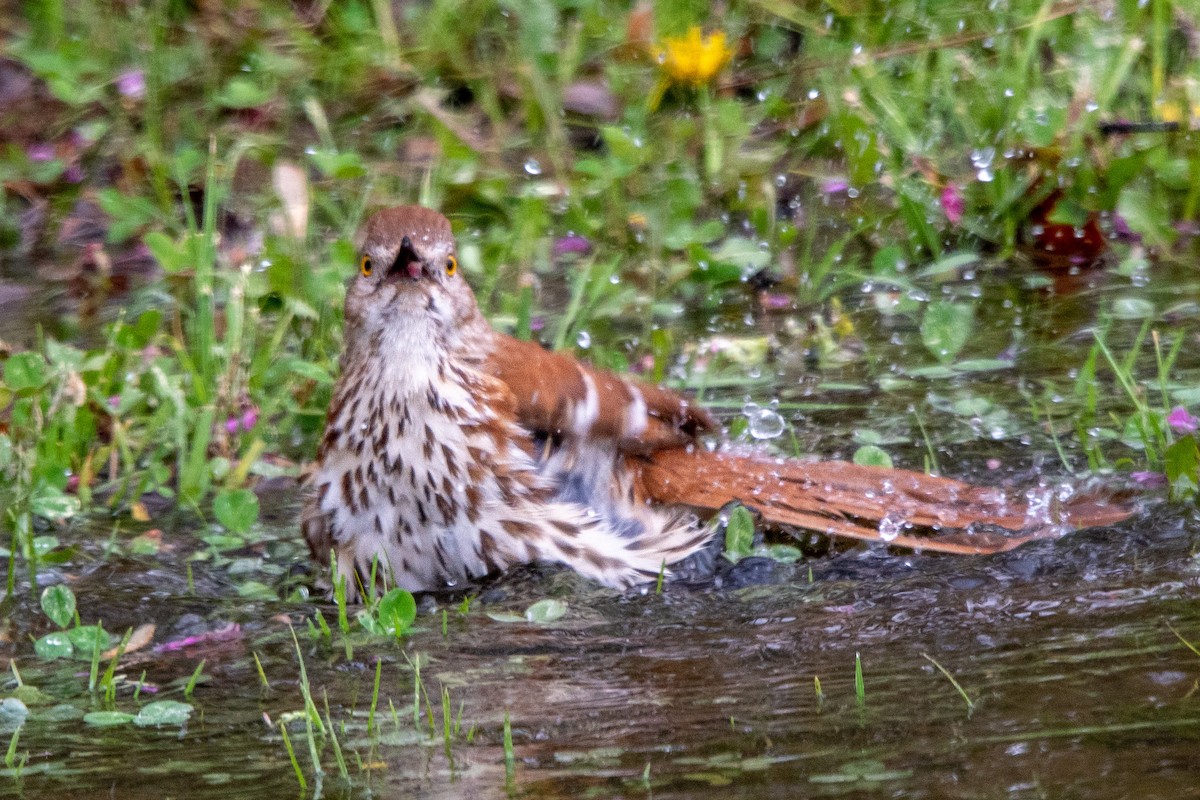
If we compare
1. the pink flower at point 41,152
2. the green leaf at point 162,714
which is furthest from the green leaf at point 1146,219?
the pink flower at point 41,152

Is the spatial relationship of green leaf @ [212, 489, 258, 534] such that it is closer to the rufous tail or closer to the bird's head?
the bird's head

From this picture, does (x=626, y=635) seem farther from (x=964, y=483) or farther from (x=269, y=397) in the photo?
(x=269, y=397)

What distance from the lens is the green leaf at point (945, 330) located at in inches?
175

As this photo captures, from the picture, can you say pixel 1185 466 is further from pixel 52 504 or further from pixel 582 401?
pixel 52 504

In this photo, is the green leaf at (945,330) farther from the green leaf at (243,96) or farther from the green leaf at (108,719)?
the green leaf at (243,96)

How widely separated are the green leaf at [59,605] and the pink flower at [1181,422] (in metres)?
2.36

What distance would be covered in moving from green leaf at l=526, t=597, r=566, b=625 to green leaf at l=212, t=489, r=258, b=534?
2.82 feet

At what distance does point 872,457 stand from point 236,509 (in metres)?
1.43

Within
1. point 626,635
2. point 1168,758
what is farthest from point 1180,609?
point 626,635

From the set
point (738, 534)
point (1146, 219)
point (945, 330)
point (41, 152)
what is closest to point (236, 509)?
point (738, 534)

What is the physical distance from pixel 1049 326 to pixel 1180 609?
199 cm

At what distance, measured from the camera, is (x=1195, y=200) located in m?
5.14

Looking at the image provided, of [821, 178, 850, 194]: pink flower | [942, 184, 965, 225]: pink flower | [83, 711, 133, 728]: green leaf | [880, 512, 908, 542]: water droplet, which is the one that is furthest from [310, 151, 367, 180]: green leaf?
[83, 711, 133, 728]: green leaf

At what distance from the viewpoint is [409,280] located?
3623 millimetres
